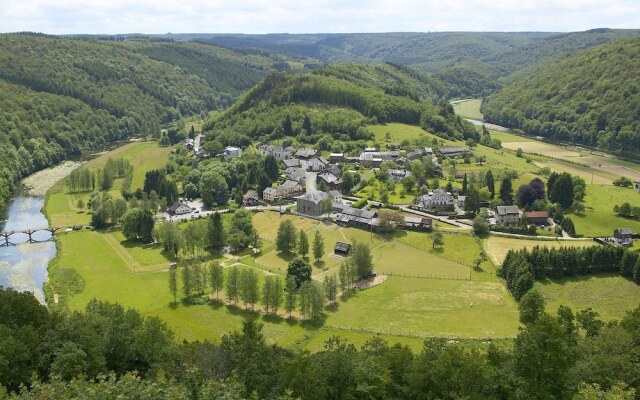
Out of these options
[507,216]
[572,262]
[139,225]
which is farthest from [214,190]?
[572,262]

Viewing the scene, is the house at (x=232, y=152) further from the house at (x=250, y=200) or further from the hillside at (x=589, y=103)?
the hillside at (x=589, y=103)

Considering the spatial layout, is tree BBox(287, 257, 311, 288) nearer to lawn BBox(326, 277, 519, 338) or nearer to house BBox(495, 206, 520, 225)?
lawn BBox(326, 277, 519, 338)

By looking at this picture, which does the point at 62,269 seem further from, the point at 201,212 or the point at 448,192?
the point at 448,192

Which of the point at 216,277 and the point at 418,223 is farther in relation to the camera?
the point at 418,223

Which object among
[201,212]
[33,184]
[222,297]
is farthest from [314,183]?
[33,184]

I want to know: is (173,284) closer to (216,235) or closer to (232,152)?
(216,235)
